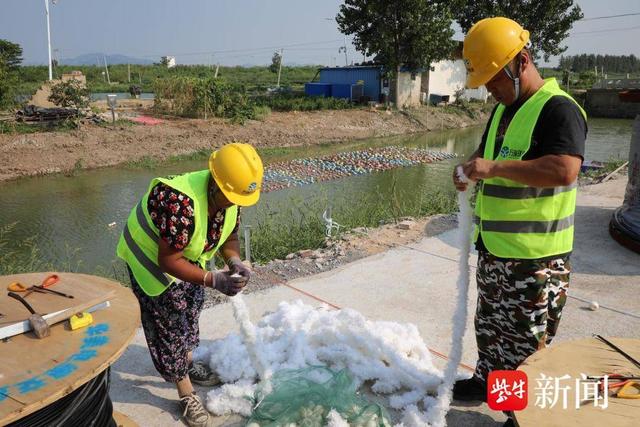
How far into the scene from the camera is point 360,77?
29438 millimetres

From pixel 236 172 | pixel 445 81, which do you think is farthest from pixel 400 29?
pixel 236 172

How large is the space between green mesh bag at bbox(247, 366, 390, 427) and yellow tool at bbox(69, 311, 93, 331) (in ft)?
3.26

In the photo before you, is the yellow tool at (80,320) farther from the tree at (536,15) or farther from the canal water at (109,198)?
the tree at (536,15)

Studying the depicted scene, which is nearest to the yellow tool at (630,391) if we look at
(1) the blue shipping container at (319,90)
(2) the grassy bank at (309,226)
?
(2) the grassy bank at (309,226)

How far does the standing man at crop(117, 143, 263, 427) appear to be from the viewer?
7.35 feet

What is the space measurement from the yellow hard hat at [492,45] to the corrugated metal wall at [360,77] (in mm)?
27220

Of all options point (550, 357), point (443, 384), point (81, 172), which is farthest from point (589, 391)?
point (81, 172)

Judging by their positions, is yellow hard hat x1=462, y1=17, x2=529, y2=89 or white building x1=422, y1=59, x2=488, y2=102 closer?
yellow hard hat x1=462, y1=17, x2=529, y2=89

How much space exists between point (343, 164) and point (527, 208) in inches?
555

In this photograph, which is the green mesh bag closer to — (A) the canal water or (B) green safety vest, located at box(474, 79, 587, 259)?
(B) green safety vest, located at box(474, 79, 587, 259)

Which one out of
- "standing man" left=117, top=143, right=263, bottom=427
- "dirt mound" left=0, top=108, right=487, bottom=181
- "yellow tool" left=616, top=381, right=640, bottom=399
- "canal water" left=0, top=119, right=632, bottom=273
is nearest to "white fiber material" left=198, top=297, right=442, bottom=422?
"standing man" left=117, top=143, right=263, bottom=427

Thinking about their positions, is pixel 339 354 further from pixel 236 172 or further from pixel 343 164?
pixel 343 164

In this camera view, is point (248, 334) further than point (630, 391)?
Yes

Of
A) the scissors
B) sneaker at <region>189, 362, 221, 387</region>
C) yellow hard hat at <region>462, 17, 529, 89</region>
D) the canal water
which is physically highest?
yellow hard hat at <region>462, 17, 529, 89</region>
